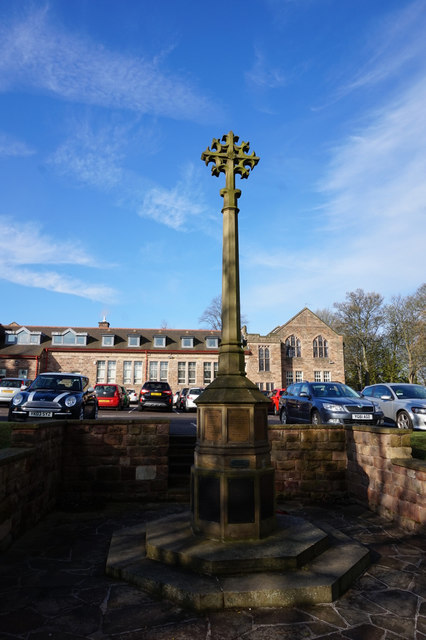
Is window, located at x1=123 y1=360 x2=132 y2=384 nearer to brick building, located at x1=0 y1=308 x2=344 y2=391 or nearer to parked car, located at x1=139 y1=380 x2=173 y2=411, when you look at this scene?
brick building, located at x1=0 y1=308 x2=344 y2=391

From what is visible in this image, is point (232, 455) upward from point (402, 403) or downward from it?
downward

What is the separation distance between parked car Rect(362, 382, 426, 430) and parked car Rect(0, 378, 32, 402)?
16.2 m

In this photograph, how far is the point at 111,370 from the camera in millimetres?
39281

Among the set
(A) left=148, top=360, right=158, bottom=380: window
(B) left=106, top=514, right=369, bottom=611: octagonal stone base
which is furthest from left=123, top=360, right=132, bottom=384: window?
(B) left=106, top=514, right=369, bottom=611: octagonal stone base

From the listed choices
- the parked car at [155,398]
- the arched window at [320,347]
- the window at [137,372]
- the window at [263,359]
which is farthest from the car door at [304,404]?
the arched window at [320,347]

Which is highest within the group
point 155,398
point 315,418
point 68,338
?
point 68,338

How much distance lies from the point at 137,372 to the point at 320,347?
19222mm

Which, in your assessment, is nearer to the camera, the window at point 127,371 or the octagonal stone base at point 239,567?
the octagonal stone base at point 239,567

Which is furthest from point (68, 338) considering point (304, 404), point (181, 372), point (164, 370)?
point (304, 404)

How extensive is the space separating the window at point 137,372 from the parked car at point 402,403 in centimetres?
2904

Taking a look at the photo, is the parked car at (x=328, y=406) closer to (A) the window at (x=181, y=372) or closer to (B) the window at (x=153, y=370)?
(A) the window at (x=181, y=372)

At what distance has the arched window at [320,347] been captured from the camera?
140 feet

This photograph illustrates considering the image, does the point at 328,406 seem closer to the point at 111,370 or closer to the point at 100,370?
the point at 111,370

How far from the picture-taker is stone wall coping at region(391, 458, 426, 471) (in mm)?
5278
